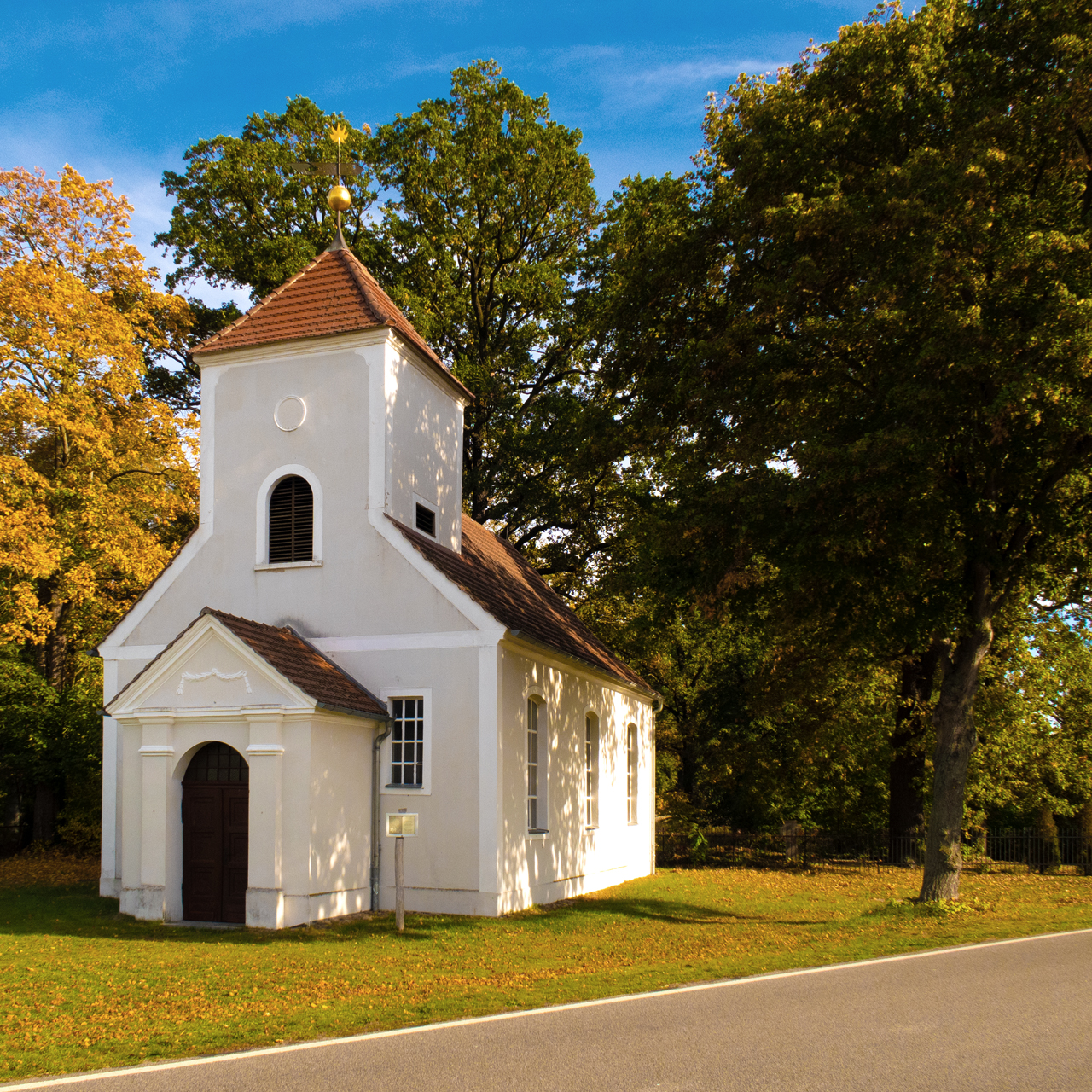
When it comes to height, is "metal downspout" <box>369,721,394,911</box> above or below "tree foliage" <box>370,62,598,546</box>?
below

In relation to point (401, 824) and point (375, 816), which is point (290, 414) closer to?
point (375, 816)

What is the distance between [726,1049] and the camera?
276 inches

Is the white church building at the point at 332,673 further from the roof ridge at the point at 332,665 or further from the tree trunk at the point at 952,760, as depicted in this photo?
the tree trunk at the point at 952,760

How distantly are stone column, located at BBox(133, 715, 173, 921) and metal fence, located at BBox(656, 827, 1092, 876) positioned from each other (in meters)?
16.3

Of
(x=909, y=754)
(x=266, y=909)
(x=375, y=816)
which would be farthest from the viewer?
(x=909, y=754)

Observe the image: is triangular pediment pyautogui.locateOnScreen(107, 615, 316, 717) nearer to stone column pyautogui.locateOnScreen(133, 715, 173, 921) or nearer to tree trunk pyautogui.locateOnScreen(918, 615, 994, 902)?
stone column pyautogui.locateOnScreen(133, 715, 173, 921)

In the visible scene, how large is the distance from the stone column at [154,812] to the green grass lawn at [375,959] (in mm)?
391

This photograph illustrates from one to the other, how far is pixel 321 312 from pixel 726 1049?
14.6m

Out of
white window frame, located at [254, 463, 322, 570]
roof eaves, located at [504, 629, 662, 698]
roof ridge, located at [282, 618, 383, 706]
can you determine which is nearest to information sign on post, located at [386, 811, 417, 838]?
roof ridge, located at [282, 618, 383, 706]

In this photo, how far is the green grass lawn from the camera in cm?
826

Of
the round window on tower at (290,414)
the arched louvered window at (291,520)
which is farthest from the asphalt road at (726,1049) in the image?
the round window on tower at (290,414)

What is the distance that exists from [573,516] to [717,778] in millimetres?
11279

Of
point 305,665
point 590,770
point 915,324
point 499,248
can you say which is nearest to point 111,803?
point 305,665

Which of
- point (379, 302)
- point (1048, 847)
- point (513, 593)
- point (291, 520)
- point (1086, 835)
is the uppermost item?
Answer: point (379, 302)
